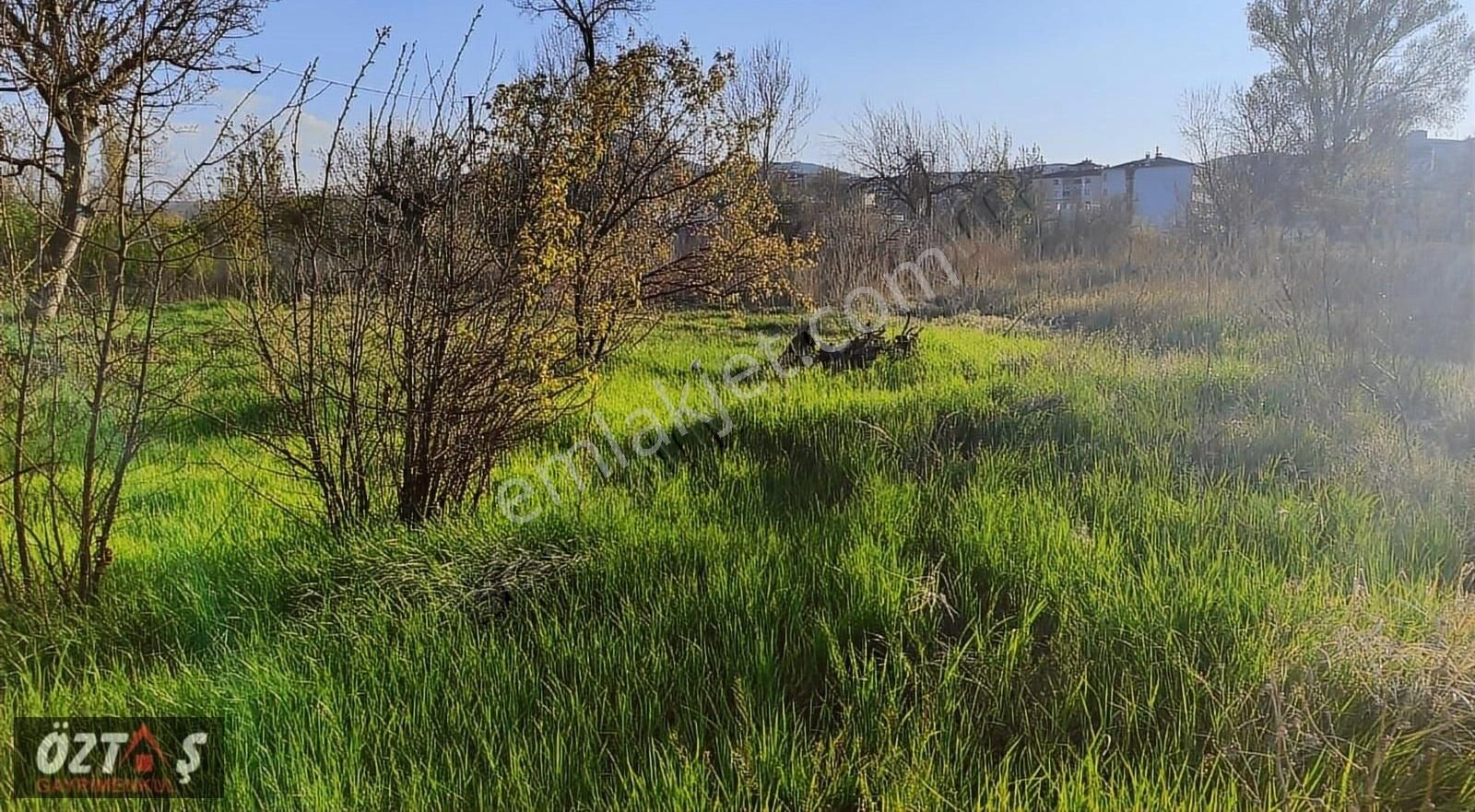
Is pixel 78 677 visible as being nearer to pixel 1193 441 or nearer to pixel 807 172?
pixel 1193 441

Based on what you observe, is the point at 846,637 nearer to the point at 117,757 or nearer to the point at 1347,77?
the point at 117,757

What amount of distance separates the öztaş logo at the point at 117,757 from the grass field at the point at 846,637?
0.20 feet

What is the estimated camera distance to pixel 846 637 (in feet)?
8.04

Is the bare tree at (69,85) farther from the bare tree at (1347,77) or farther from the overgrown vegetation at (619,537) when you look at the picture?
the bare tree at (1347,77)

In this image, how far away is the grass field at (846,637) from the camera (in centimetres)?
182

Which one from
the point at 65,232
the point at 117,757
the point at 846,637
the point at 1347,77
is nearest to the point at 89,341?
the point at 65,232

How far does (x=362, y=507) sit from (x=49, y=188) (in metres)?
1.62

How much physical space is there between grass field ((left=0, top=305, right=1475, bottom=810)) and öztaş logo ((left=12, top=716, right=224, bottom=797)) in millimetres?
61

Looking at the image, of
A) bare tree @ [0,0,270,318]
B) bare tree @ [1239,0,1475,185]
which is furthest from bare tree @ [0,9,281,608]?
bare tree @ [1239,0,1475,185]

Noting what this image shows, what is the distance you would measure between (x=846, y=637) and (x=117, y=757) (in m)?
1.99

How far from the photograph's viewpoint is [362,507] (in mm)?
3502

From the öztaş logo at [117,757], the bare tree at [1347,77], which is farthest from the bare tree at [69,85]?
the bare tree at [1347,77]

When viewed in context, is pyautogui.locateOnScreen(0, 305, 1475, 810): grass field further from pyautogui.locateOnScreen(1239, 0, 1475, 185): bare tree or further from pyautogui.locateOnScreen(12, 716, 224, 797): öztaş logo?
pyautogui.locateOnScreen(1239, 0, 1475, 185): bare tree

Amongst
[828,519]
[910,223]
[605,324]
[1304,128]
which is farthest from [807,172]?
[828,519]
